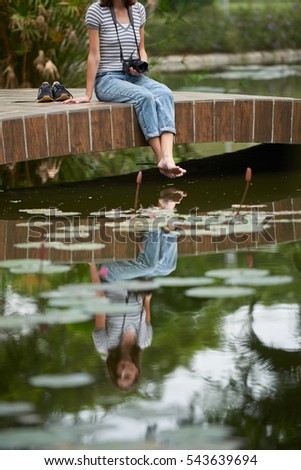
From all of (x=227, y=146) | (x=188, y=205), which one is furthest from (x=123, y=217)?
(x=227, y=146)

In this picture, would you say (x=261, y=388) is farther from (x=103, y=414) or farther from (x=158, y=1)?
(x=158, y=1)

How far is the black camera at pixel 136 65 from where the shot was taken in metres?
6.45

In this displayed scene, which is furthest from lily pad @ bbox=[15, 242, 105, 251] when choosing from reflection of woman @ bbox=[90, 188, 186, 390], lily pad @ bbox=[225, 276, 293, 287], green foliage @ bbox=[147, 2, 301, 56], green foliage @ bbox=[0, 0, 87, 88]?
green foliage @ bbox=[147, 2, 301, 56]

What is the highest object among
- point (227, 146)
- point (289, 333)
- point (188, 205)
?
point (289, 333)

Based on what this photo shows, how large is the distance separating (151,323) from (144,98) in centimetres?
281

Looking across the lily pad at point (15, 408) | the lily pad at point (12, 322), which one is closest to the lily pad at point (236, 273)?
the lily pad at point (12, 322)

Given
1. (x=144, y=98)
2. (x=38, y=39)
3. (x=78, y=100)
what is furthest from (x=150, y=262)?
(x=38, y=39)

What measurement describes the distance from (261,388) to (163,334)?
0.53 m

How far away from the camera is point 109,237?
4.94 m

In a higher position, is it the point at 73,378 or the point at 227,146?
the point at 73,378

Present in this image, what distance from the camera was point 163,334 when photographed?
3.58 metres

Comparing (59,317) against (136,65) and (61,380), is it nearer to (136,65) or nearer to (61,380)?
(61,380)

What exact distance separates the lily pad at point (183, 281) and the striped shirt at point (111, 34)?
246 centimetres

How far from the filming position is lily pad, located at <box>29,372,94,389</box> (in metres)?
3.13
